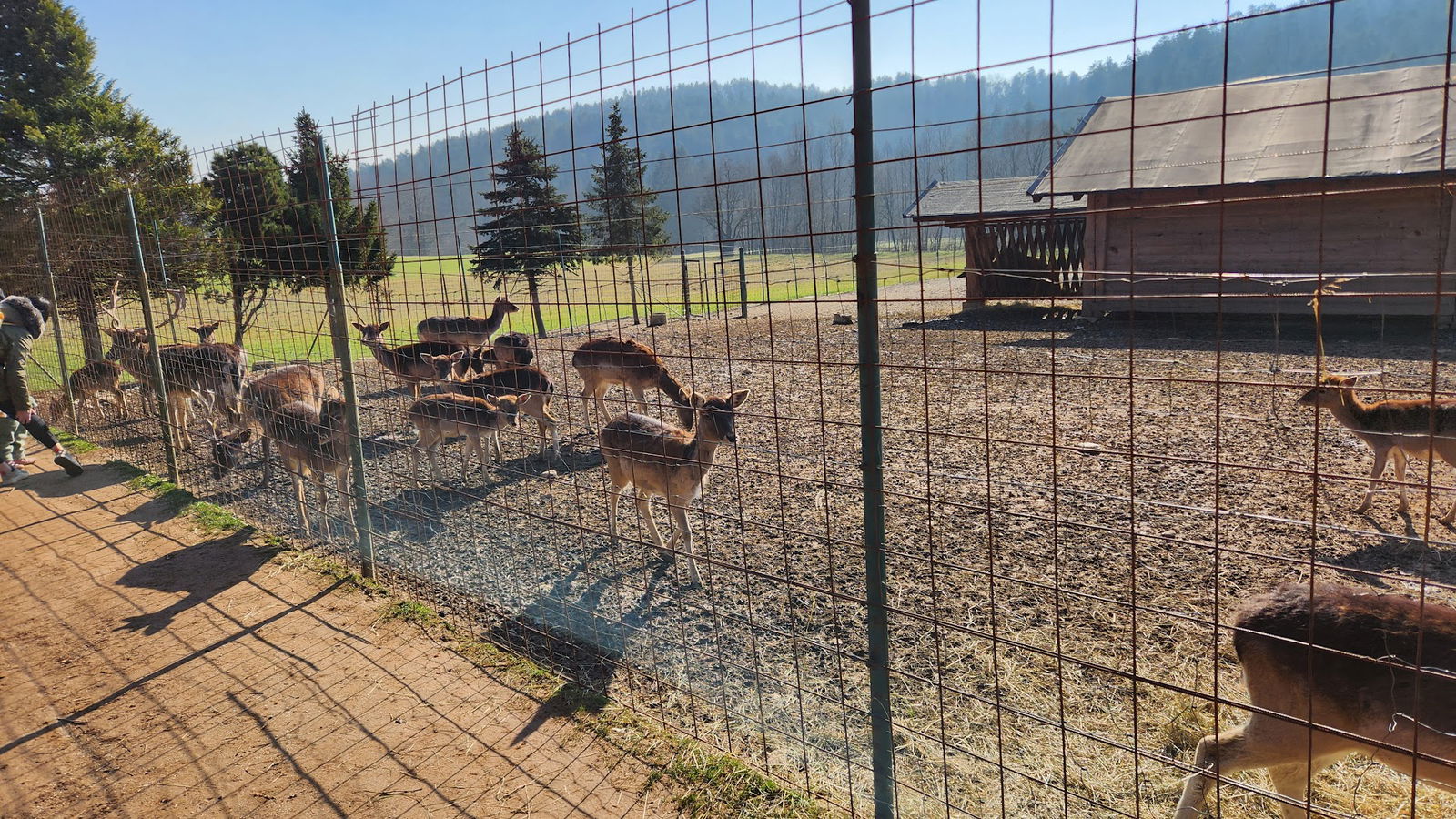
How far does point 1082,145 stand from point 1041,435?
1340 cm

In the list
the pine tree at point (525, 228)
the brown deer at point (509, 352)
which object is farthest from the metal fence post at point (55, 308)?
the pine tree at point (525, 228)

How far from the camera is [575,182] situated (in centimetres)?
425

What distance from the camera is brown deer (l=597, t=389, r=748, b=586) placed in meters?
6.53

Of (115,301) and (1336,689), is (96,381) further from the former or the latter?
(1336,689)

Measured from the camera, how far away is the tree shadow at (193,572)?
5.96 m

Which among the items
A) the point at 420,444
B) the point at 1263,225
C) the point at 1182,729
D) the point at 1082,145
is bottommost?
the point at 1182,729

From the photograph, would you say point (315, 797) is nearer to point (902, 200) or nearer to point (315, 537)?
point (315, 537)

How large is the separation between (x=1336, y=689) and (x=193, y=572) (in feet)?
24.2

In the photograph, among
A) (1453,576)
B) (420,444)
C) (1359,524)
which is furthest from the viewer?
(420,444)

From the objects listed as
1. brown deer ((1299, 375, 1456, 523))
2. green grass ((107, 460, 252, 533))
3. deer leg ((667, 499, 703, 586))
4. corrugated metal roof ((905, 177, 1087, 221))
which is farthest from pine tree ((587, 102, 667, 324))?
corrugated metal roof ((905, 177, 1087, 221))

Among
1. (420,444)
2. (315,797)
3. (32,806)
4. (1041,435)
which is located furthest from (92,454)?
(1041,435)

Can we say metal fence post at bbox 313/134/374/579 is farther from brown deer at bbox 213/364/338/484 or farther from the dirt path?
brown deer at bbox 213/364/338/484

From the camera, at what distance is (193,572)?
22.0ft

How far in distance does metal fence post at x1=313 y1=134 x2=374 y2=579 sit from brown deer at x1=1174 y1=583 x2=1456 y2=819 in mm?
5467
